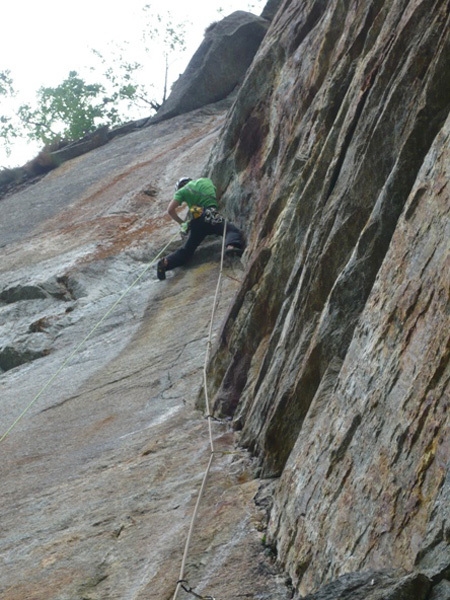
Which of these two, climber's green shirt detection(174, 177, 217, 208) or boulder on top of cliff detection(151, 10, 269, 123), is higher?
boulder on top of cliff detection(151, 10, 269, 123)

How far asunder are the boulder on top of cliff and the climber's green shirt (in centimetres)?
931

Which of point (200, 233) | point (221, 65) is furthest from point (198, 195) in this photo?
point (221, 65)

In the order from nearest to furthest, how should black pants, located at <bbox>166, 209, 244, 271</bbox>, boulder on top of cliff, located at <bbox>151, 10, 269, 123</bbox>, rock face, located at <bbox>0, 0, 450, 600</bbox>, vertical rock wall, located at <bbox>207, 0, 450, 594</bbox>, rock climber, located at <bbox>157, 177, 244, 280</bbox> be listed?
vertical rock wall, located at <bbox>207, 0, 450, 594</bbox>, rock face, located at <bbox>0, 0, 450, 600</bbox>, rock climber, located at <bbox>157, 177, 244, 280</bbox>, black pants, located at <bbox>166, 209, 244, 271</bbox>, boulder on top of cliff, located at <bbox>151, 10, 269, 123</bbox>

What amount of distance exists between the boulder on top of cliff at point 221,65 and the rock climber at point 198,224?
9302mm

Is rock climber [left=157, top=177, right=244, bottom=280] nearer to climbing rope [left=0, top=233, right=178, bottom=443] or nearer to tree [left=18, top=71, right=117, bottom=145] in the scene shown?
climbing rope [left=0, top=233, right=178, bottom=443]

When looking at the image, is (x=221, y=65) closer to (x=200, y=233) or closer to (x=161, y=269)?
(x=200, y=233)

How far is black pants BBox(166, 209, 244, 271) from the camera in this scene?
43.4ft

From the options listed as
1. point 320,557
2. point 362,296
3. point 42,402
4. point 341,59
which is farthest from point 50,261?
point 320,557

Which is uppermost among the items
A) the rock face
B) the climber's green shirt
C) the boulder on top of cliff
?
the boulder on top of cliff

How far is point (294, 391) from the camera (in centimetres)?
657

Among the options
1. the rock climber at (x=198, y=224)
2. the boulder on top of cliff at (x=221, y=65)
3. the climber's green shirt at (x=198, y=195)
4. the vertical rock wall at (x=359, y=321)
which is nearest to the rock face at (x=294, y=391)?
the vertical rock wall at (x=359, y=321)

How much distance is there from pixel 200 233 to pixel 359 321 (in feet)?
26.2

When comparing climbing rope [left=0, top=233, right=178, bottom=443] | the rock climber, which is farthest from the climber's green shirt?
climbing rope [left=0, top=233, right=178, bottom=443]

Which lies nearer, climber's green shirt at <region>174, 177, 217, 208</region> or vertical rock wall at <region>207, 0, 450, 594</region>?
vertical rock wall at <region>207, 0, 450, 594</region>
